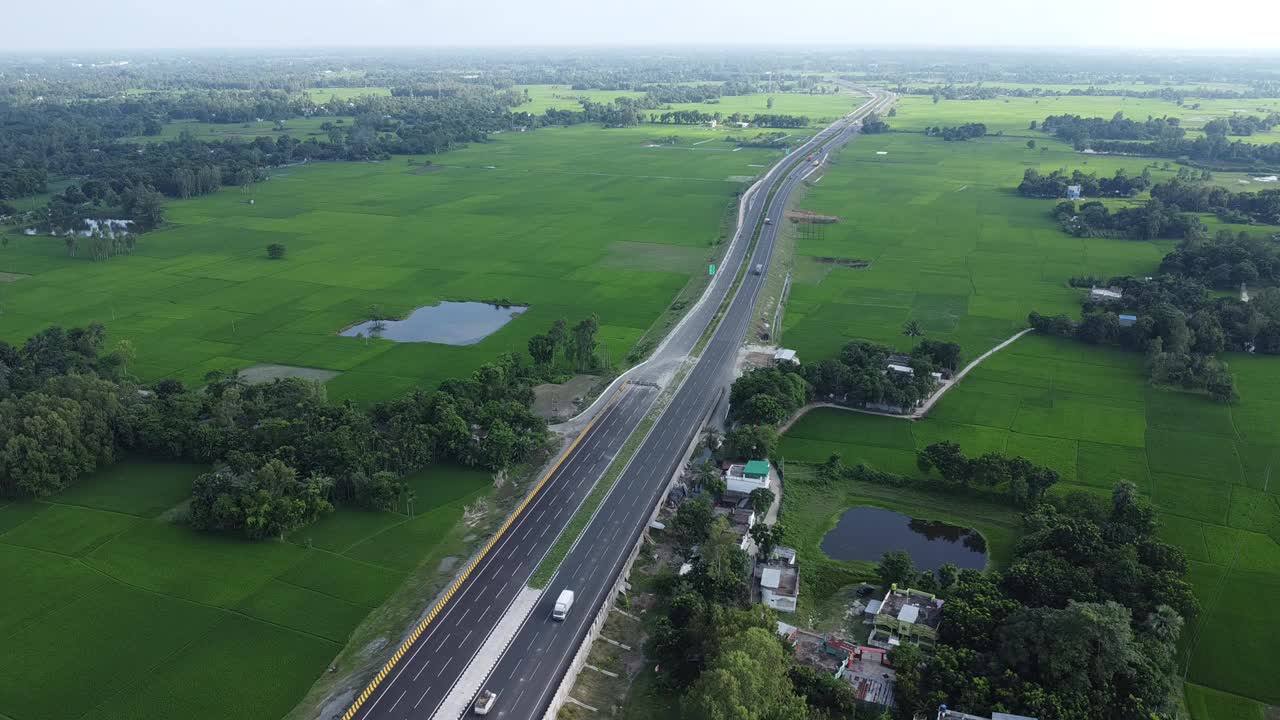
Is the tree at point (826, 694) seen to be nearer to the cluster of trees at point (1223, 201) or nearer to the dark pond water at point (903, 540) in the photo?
the dark pond water at point (903, 540)

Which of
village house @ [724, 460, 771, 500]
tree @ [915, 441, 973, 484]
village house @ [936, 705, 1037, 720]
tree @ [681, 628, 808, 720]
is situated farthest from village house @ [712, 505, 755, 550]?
village house @ [936, 705, 1037, 720]

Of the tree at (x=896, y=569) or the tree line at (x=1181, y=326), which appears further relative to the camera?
the tree line at (x=1181, y=326)

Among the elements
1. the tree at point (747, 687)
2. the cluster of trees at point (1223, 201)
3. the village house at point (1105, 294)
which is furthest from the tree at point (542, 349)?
the cluster of trees at point (1223, 201)

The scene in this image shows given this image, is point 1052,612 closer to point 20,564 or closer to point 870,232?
point 20,564

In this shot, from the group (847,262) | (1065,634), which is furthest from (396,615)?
(847,262)

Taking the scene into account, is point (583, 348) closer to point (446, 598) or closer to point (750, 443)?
point (750, 443)

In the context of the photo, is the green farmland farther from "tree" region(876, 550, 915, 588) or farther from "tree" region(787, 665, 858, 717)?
"tree" region(787, 665, 858, 717)

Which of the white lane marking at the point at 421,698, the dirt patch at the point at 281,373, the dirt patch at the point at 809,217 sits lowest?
the white lane marking at the point at 421,698
